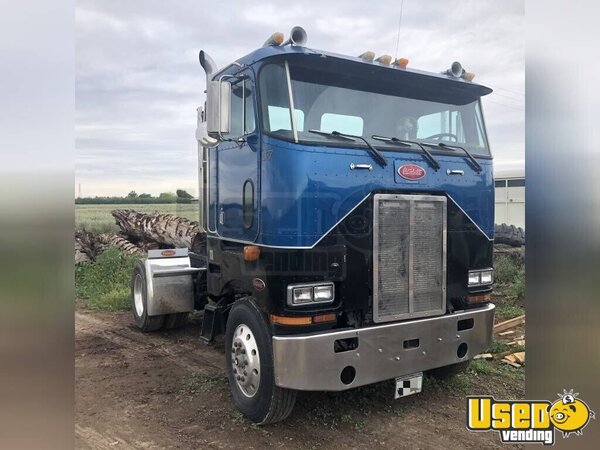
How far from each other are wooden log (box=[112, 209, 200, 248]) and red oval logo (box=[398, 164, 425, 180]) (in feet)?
14.7

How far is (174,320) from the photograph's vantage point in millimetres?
5707

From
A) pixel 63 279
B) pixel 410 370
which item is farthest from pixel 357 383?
pixel 63 279

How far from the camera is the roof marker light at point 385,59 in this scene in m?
3.35

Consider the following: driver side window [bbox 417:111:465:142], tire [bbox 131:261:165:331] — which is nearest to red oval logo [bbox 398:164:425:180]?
driver side window [bbox 417:111:465:142]

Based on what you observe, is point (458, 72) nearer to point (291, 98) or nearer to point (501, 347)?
point (291, 98)

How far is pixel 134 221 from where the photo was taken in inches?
323

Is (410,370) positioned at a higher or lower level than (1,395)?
lower

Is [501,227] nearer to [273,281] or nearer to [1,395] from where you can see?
[273,281]

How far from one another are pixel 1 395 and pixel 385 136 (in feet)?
9.22

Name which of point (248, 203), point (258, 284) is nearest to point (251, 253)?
point (258, 284)

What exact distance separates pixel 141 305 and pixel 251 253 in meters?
3.13

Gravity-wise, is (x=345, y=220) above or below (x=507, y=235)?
above

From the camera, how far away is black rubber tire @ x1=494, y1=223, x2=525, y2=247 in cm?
302

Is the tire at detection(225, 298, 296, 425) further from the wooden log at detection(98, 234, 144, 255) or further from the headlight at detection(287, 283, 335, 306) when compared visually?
the wooden log at detection(98, 234, 144, 255)
